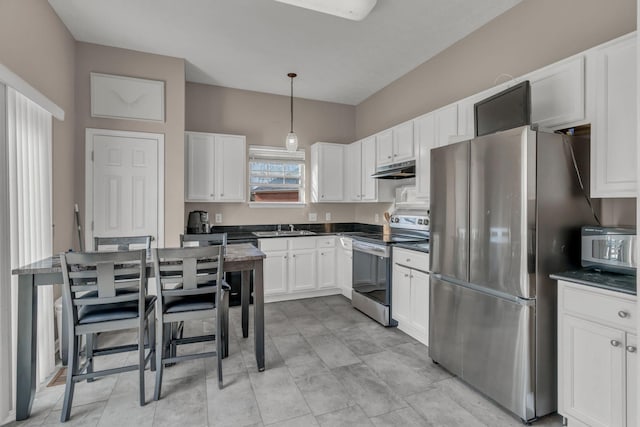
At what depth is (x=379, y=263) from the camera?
11.3 ft

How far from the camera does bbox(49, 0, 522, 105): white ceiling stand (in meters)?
2.66

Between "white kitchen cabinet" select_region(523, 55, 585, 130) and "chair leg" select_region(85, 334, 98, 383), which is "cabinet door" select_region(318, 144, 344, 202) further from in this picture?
"chair leg" select_region(85, 334, 98, 383)

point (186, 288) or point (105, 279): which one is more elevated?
point (105, 279)

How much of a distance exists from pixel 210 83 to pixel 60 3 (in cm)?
177

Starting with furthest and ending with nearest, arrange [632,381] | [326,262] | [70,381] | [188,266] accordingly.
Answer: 1. [326,262]
2. [188,266]
3. [70,381]
4. [632,381]

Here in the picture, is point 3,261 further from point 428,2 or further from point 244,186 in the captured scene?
point 428,2

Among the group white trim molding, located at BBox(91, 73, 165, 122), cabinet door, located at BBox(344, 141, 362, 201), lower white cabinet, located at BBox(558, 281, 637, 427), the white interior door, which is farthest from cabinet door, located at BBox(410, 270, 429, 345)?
white trim molding, located at BBox(91, 73, 165, 122)

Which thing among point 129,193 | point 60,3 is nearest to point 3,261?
point 129,193

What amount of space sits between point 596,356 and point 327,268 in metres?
3.12

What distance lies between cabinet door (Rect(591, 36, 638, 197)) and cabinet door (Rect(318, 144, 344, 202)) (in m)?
3.18

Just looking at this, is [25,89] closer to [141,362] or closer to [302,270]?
[141,362]

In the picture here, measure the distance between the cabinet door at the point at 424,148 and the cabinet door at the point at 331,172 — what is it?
157cm

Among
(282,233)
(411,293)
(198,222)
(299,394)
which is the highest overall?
(198,222)

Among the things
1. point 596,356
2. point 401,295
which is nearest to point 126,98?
point 401,295
